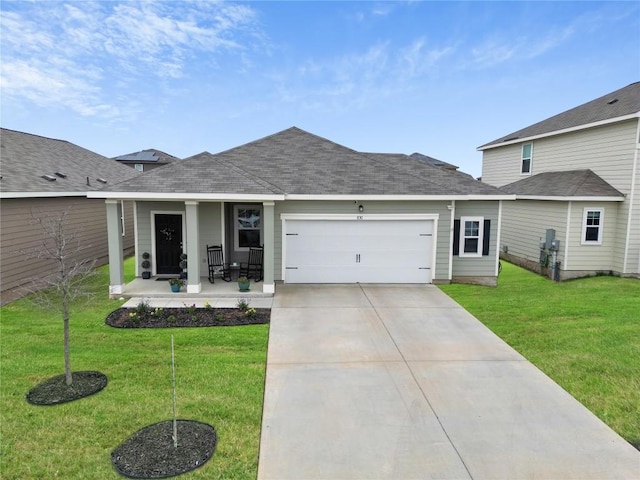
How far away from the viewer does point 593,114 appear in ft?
54.6

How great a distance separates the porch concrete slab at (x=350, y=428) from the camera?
4574 millimetres

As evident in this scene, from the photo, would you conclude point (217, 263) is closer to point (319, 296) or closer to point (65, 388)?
point (319, 296)

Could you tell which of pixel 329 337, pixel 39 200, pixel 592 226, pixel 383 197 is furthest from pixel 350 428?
pixel 592 226

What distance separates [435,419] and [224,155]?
1200 centimetres

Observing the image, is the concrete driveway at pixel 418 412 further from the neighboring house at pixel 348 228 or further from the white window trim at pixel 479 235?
the white window trim at pixel 479 235

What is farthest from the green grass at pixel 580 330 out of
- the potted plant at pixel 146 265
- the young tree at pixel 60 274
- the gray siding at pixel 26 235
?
the gray siding at pixel 26 235

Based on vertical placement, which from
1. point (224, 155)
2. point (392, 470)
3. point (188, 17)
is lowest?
point (392, 470)

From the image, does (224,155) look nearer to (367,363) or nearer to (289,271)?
(289,271)

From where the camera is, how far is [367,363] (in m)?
7.43

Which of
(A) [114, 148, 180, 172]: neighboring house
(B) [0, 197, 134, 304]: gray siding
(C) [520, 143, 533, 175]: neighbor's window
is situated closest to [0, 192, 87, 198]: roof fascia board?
(B) [0, 197, 134, 304]: gray siding

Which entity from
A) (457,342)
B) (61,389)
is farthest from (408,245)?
(61,389)

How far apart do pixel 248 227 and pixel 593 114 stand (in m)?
14.3

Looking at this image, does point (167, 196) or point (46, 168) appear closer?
point (167, 196)

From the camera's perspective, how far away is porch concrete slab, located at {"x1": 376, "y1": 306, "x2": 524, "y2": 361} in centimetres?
788
